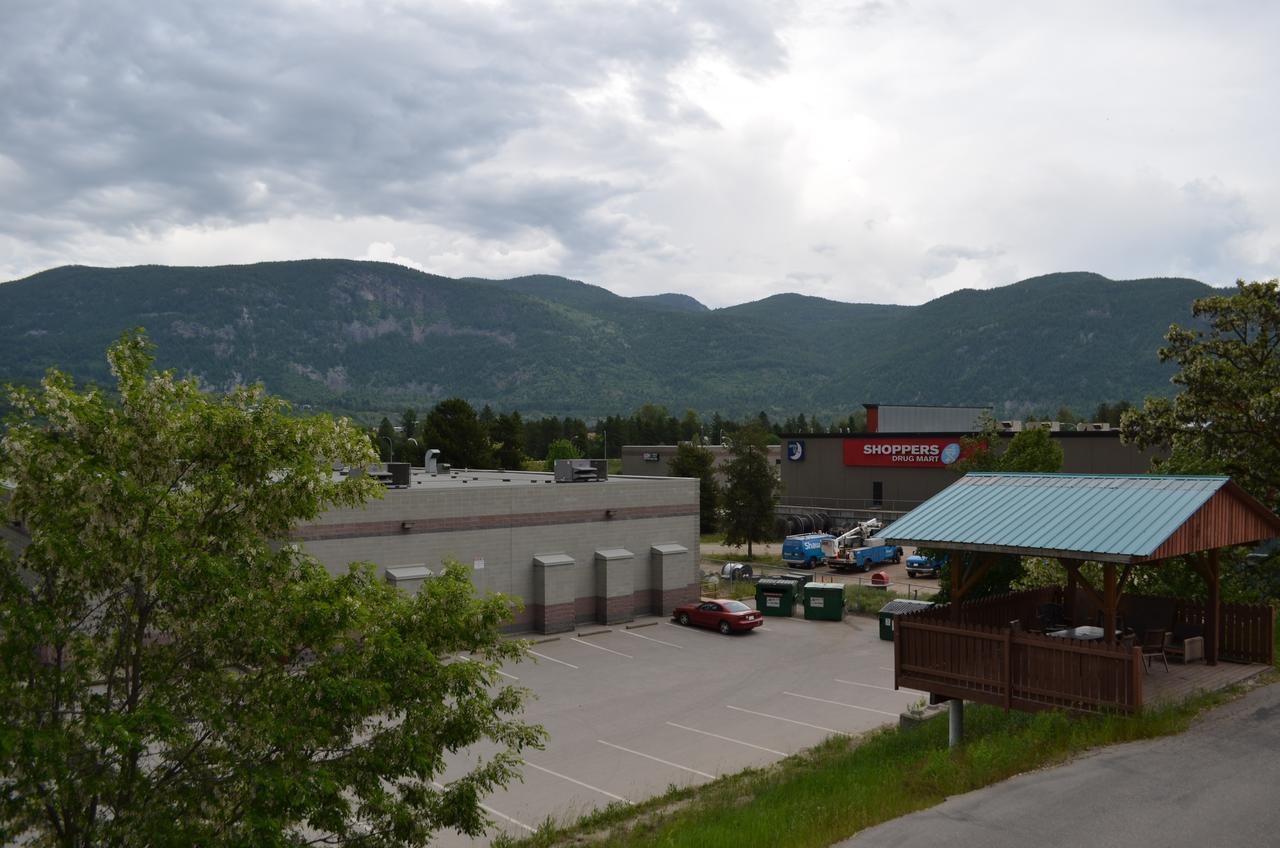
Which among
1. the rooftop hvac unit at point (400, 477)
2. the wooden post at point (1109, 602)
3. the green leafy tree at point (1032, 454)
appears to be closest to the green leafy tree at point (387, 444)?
the rooftop hvac unit at point (400, 477)

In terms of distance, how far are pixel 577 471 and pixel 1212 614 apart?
24.3 metres

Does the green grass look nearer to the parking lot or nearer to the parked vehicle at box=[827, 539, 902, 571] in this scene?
the parking lot

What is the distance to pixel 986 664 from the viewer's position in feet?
49.5

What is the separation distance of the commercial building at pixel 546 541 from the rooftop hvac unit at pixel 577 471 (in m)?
0.93

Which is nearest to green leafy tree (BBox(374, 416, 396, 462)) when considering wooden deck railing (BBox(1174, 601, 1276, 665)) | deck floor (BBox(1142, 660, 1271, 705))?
deck floor (BBox(1142, 660, 1271, 705))

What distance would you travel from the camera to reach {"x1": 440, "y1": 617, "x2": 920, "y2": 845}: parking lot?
720 inches

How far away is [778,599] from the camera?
3684cm

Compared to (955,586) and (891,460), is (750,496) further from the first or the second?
(955,586)

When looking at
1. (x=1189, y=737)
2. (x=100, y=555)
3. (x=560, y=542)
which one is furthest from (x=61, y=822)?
(x=560, y=542)

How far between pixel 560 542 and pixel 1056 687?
72.9 ft

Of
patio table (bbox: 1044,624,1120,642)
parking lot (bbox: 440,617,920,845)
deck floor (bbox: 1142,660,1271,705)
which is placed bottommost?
parking lot (bbox: 440,617,920,845)

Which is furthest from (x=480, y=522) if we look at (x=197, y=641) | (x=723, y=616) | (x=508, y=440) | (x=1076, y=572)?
(x=508, y=440)

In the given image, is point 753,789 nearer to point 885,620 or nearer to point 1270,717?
point 1270,717

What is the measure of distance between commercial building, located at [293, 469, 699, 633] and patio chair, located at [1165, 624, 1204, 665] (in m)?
17.0
